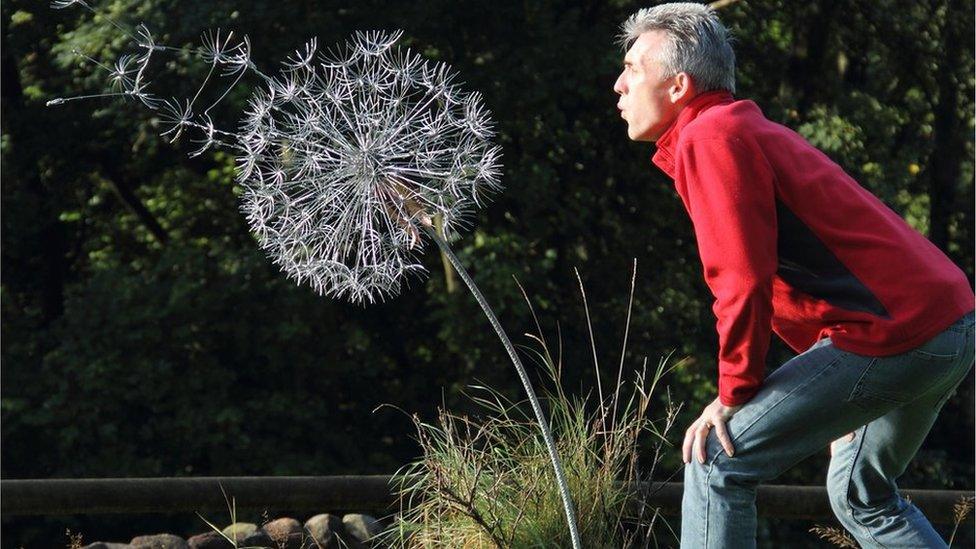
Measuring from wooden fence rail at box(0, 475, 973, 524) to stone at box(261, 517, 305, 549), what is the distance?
9cm

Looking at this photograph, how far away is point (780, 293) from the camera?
2441 millimetres

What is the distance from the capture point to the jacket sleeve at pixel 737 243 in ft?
7.22

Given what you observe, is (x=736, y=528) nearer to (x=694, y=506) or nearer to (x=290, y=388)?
(x=694, y=506)

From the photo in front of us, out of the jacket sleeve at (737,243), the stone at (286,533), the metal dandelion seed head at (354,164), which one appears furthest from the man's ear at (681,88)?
the stone at (286,533)

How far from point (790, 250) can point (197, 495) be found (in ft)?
6.71

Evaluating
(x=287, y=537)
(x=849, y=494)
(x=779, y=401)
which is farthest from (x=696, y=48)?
(x=287, y=537)

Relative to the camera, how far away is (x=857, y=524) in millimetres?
2664

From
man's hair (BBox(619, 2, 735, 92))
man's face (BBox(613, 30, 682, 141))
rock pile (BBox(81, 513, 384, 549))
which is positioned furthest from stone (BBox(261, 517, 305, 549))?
man's hair (BBox(619, 2, 735, 92))

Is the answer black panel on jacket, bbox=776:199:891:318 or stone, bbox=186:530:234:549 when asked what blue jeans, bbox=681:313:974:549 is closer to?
black panel on jacket, bbox=776:199:891:318

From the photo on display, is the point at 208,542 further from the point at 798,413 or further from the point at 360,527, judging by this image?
the point at 798,413

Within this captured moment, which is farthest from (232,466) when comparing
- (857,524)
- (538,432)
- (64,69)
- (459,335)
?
(857,524)

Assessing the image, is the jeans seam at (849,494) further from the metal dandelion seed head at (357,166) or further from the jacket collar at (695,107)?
the metal dandelion seed head at (357,166)

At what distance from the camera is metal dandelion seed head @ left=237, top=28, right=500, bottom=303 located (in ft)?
8.77

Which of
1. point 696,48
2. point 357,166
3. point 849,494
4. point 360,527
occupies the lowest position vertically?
point 360,527
